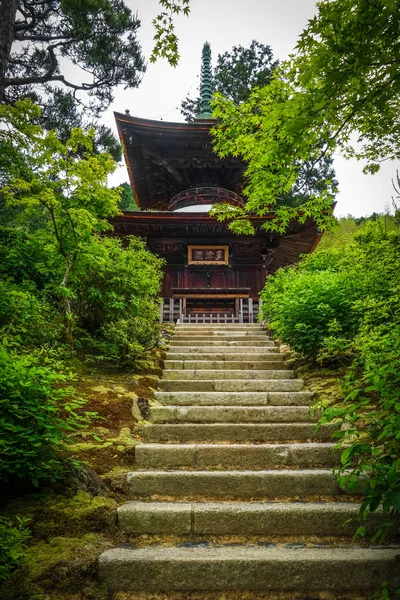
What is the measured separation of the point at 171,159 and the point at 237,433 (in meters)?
11.1

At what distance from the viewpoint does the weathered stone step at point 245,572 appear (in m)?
2.11

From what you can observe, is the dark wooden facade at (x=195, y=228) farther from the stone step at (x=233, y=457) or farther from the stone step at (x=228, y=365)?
the stone step at (x=233, y=457)

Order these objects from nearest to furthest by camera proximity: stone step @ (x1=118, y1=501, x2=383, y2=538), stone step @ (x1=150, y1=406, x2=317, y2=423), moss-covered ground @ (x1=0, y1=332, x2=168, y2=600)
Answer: moss-covered ground @ (x1=0, y1=332, x2=168, y2=600), stone step @ (x1=118, y1=501, x2=383, y2=538), stone step @ (x1=150, y1=406, x2=317, y2=423)

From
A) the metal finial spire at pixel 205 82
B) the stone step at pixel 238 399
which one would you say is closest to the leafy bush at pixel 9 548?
the stone step at pixel 238 399

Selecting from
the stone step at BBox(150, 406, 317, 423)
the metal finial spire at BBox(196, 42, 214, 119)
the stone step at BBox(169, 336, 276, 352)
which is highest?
the metal finial spire at BBox(196, 42, 214, 119)

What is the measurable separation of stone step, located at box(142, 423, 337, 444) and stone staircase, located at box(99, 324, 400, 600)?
1 centimetres

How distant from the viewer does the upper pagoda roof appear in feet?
37.1

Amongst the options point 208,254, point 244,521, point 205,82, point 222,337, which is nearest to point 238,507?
point 244,521

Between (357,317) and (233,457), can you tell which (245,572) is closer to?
(233,457)

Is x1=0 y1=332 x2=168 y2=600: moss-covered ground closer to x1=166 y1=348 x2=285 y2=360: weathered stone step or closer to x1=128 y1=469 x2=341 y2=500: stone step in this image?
x1=128 y1=469 x2=341 y2=500: stone step

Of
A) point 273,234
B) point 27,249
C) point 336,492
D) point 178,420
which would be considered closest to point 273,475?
point 336,492

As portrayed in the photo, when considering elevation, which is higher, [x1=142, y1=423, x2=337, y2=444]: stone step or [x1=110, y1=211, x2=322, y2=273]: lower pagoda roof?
[x1=110, y1=211, x2=322, y2=273]: lower pagoda roof

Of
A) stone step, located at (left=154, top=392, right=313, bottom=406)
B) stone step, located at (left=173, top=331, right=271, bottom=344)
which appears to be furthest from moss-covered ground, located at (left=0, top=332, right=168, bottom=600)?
stone step, located at (left=173, top=331, right=271, bottom=344)

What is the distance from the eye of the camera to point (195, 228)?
11.3 metres
